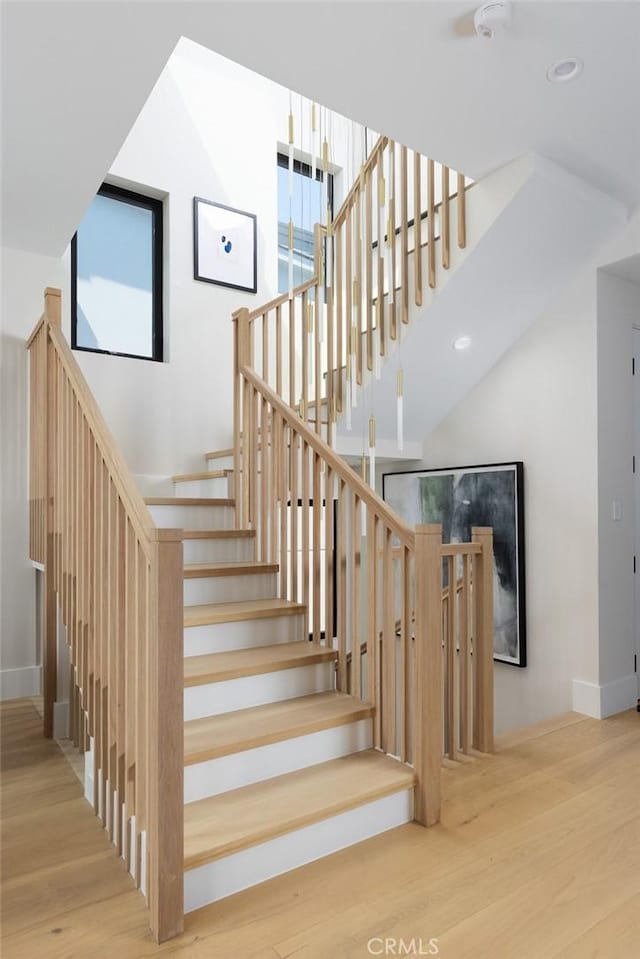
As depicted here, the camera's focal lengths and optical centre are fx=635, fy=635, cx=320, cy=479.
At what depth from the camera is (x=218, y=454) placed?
4.24m

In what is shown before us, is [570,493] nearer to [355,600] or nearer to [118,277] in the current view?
[355,600]

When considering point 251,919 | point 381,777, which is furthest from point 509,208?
point 251,919

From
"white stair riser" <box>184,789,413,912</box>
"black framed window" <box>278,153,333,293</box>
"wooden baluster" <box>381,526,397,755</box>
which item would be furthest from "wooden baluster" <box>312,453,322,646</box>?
"black framed window" <box>278,153,333,293</box>

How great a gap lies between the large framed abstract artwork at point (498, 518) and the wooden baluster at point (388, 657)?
1.53 meters

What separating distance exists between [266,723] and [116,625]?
0.73m

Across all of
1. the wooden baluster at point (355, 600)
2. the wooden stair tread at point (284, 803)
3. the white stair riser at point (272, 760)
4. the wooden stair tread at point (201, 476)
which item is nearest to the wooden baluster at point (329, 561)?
the wooden baluster at point (355, 600)

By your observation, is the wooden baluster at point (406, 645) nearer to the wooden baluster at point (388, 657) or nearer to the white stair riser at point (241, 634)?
the wooden baluster at point (388, 657)

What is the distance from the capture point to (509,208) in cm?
299

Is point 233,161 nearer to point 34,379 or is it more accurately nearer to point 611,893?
point 34,379

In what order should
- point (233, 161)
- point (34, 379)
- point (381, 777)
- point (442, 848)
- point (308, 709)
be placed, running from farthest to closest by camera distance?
point (233, 161)
point (34, 379)
point (308, 709)
point (381, 777)
point (442, 848)

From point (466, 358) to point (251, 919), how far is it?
10.2 feet

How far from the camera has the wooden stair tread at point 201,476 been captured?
3.79 meters

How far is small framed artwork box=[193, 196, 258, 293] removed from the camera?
4613mm

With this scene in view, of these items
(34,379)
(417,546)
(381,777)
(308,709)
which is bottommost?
(381,777)
